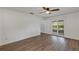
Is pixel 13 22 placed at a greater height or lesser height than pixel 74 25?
greater

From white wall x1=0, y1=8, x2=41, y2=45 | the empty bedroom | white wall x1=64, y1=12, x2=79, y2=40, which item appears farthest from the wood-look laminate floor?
white wall x1=0, y1=8, x2=41, y2=45

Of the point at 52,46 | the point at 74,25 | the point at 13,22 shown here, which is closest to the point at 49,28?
the point at 52,46

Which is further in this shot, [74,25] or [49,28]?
[74,25]

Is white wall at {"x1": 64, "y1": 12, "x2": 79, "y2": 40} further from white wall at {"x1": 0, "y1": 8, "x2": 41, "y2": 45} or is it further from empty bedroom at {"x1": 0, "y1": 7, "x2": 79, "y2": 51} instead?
white wall at {"x1": 0, "y1": 8, "x2": 41, "y2": 45}

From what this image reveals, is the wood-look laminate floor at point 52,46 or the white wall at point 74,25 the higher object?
the white wall at point 74,25

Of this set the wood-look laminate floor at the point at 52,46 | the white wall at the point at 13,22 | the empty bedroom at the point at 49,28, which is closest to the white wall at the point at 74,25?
the empty bedroom at the point at 49,28

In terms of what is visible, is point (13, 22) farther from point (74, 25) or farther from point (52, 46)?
point (74, 25)

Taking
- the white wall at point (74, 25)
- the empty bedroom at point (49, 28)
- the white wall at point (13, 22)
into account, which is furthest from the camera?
the white wall at point (13, 22)

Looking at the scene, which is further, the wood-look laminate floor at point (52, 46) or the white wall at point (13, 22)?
the white wall at point (13, 22)

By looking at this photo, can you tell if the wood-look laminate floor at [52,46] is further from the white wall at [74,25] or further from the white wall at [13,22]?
the white wall at [13,22]

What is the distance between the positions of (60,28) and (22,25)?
3.83 feet

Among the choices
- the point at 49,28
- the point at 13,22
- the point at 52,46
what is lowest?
the point at 52,46
